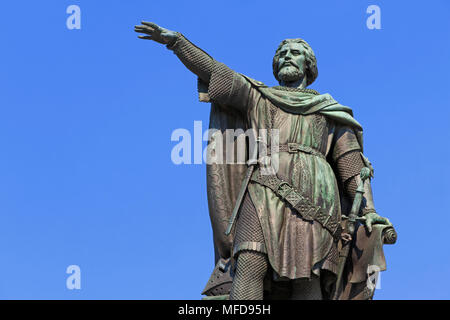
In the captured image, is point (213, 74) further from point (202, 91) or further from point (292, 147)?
point (292, 147)

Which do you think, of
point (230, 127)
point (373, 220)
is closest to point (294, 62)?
point (230, 127)

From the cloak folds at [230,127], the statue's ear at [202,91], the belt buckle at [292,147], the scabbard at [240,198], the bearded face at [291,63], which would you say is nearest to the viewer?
the scabbard at [240,198]

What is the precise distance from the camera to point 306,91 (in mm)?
17922

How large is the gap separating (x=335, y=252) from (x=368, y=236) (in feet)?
2.10

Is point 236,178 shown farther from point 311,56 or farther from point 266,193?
point 311,56

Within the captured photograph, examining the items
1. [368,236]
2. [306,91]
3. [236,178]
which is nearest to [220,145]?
[236,178]

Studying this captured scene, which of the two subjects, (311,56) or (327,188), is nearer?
(327,188)

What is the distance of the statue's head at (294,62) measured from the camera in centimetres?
1797

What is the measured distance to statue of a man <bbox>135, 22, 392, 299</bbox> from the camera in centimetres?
1627

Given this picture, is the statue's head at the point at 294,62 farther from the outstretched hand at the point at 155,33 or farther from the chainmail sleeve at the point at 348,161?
the outstretched hand at the point at 155,33

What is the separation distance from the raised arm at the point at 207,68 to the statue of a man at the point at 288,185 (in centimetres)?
2

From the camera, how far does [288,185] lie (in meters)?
16.7

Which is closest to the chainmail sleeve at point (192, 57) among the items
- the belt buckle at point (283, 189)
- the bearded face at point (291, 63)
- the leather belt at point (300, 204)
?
the bearded face at point (291, 63)

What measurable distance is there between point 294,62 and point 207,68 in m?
1.60
